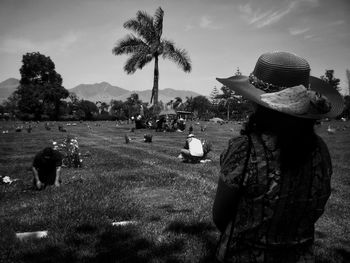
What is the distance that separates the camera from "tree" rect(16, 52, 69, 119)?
210 ft

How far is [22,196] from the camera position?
7.07m

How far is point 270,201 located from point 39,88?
7224cm

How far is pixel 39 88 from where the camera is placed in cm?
6681

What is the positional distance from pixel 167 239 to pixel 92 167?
698cm

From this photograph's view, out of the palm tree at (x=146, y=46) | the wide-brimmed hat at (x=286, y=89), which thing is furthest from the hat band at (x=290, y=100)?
the palm tree at (x=146, y=46)

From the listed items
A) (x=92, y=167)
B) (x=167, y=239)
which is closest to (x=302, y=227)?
(x=167, y=239)

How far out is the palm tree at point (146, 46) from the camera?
31.7m

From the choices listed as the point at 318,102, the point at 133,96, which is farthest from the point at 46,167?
the point at 133,96

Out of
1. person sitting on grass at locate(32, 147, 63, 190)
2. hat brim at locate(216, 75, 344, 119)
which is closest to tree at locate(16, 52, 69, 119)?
person sitting on grass at locate(32, 147, 63, 190)

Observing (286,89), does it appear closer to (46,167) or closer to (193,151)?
(46,167)

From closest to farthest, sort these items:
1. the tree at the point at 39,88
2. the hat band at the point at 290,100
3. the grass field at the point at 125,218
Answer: the hat band at the point at 290,100, the grass field at the point at 125,218, the tree at the point at 39,88

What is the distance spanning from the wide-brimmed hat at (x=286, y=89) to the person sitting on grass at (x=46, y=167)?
6.78 metres

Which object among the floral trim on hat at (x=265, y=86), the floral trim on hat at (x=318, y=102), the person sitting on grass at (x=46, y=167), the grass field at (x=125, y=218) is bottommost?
the grass field at (x=125, y=218)

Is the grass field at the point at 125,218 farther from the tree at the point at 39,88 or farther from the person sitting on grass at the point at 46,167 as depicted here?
the tree at the point at 39,88
